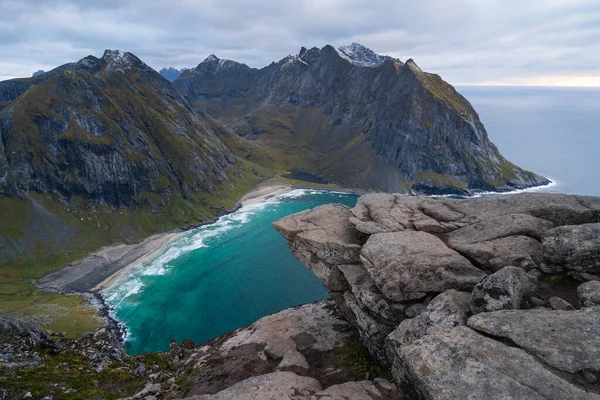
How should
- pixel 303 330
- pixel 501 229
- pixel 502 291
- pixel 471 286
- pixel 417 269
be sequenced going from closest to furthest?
1. pixel 502 291
2. pixel 471 286
3. pixel 417 269
4. pixel 501 229
5. pixel 303 330

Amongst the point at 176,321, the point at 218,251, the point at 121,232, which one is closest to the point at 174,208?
the point at 121,232

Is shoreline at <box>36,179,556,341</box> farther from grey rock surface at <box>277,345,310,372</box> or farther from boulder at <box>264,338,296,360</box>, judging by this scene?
grey rock surface at <box>277,345,310,372</box>

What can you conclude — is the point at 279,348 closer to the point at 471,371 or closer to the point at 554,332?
the point at 471,371

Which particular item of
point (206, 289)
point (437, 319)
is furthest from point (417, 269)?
point (206, 289)

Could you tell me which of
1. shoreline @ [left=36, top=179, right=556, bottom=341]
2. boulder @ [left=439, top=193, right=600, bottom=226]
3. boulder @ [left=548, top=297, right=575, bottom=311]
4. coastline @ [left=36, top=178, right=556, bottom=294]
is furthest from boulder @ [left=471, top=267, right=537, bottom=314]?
coastline @ [left=36, top=178, right=556, bottom=294]

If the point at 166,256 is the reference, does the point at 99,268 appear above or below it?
below

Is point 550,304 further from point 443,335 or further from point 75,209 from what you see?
point 75,209

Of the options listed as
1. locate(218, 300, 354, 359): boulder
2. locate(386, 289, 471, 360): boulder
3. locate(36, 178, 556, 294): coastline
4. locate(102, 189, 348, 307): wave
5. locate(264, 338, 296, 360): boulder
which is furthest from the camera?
locate(36, 178, 556, 294): coastline
